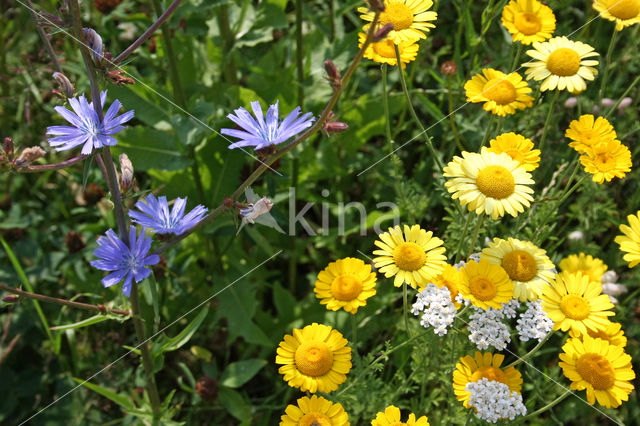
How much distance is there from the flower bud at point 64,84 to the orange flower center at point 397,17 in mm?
1101

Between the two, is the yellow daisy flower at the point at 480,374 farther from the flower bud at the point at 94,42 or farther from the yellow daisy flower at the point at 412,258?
the flower bud at the point at 94,42

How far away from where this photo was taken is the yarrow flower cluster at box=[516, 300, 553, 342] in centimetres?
189

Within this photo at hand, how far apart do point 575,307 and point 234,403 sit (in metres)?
1.54

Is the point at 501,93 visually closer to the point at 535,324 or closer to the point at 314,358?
the point at 535,324

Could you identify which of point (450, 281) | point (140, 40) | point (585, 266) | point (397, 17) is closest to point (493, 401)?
point (450, 281)

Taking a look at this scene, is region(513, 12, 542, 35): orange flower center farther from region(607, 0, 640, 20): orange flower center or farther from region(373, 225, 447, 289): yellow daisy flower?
region(373, 225, 447, 289): yellow daisy flower

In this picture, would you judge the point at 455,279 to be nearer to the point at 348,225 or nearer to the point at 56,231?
the point at 348,225

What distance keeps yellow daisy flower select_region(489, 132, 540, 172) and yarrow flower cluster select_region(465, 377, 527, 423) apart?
76cm

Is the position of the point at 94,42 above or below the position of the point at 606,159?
above

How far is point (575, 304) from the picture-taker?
6.27ft

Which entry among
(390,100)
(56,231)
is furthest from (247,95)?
(56,231)

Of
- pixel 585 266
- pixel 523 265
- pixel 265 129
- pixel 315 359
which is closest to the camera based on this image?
pixel 265 129

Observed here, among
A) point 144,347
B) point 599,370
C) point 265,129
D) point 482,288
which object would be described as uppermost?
point 265,129

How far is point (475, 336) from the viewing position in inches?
73.4
